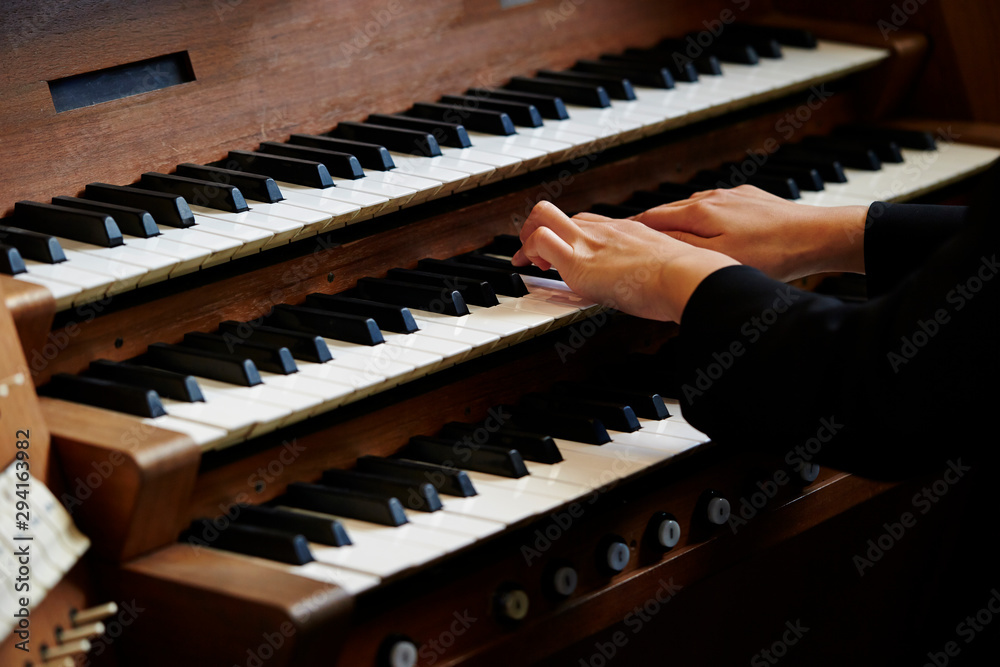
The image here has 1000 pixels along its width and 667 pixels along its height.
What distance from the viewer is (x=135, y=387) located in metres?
1.51

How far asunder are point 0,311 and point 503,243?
88cm

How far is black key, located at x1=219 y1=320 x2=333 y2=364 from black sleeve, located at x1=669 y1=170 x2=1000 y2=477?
49cm

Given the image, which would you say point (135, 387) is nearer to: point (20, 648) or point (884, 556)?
point (20, 648)

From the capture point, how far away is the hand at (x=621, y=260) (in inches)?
63.4

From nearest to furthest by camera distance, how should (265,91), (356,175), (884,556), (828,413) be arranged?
(828,413) < (356,175) < (265,91) < (884,556)

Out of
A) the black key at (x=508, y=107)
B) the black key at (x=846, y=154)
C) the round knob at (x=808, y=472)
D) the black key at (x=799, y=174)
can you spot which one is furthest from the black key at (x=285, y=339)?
the black key at (x=846, y=154)

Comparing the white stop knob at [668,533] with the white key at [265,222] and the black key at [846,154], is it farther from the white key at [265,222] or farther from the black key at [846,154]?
the black key at [846,154]

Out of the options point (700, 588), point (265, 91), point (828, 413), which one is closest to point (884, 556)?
point (700, 588)

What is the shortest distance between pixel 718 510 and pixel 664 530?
0.11m

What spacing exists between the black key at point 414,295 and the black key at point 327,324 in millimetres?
114

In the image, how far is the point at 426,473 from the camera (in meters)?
1.60

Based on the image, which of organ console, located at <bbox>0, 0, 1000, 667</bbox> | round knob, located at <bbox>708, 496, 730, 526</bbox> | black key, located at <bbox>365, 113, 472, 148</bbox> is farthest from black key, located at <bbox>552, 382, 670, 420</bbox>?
black key, located at <bbox>365, 113, 472, 148</bbox>

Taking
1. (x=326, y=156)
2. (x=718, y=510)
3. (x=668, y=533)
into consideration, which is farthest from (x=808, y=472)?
(x=326, y=156)

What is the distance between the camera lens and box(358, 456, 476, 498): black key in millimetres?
1556
